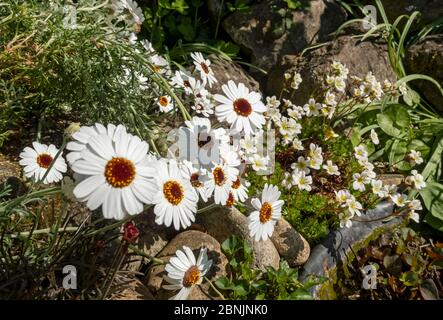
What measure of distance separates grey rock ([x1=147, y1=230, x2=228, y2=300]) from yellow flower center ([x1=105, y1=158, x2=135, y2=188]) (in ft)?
2.38

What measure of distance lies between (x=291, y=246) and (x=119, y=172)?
3.78 ft

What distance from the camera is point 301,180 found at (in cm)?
251

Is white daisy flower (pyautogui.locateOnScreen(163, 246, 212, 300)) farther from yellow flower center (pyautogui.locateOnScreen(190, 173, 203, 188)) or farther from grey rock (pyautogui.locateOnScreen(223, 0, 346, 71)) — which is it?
grey rock (pyautogui.locateOnScreen(223, 0, 346, 71))

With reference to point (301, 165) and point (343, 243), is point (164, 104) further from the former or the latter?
point (343, 243)

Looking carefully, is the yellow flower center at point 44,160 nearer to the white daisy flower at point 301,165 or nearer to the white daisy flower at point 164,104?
the white daisy flower at point 164,104

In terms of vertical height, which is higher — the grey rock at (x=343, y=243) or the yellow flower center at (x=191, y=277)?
the yellow flower center at (x=191, y=277)

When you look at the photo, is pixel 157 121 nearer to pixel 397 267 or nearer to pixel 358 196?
pixel 358 196

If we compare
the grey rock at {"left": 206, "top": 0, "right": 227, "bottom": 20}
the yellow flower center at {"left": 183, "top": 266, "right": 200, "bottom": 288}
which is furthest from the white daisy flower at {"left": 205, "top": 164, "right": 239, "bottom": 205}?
the grey rock at {"left": 206, "top": 0, "right": 227, "bottom": 20}

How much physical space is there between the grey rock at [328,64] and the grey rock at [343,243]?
893 mm

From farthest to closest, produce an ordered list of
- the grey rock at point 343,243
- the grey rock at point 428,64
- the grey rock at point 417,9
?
1. the grey rock at point 417,9
2. the grey rock at point 428,64
3. the grey rock at point 343,243

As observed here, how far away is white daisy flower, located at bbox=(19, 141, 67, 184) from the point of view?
2.04 metres

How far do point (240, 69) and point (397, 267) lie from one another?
5.00 feet

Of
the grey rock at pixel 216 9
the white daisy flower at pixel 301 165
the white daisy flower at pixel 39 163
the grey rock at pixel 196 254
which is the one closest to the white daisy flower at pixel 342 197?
the white daisy flower at pixel 301 165

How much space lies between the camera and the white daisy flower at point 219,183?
1941 millimetres
